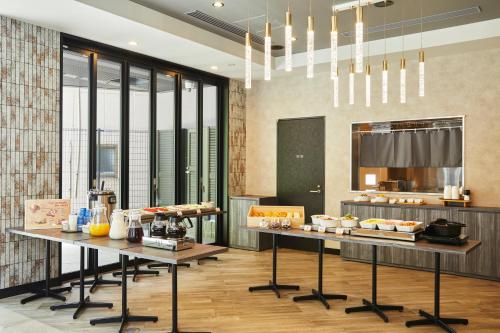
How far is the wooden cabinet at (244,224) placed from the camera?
7.62m

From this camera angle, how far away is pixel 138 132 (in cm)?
652

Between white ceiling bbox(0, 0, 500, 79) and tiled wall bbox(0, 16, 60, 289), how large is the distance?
11.1 inches

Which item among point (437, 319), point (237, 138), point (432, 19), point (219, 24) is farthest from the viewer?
point (237, 138)

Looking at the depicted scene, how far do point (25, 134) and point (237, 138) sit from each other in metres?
4.04

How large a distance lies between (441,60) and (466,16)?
110cm

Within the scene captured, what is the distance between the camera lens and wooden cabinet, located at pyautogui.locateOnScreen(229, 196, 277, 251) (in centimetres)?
762

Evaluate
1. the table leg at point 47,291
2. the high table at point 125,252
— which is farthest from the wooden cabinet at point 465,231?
the table leg at point 47,291

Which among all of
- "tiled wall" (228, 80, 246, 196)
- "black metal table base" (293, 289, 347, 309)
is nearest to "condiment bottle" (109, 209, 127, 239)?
"black metal table base" (293, 289, 347, 309)

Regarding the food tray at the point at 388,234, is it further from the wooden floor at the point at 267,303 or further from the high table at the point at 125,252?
the high table at the point at 125,252

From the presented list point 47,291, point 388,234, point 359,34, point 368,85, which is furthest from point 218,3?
point 47,291

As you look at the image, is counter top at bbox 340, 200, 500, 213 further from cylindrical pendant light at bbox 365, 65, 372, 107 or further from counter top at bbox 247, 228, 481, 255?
cylindrical pendant light at bbox 365, 65, 372, 107

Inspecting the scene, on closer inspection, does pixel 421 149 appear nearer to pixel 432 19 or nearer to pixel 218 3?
pixel 432 19

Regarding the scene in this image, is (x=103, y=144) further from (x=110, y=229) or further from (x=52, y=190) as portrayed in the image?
(x=110, y=229)

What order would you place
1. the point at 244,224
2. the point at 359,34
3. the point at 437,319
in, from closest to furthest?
1. the point at 359,34
2. the point at 437,319
3. the point at 244,224
